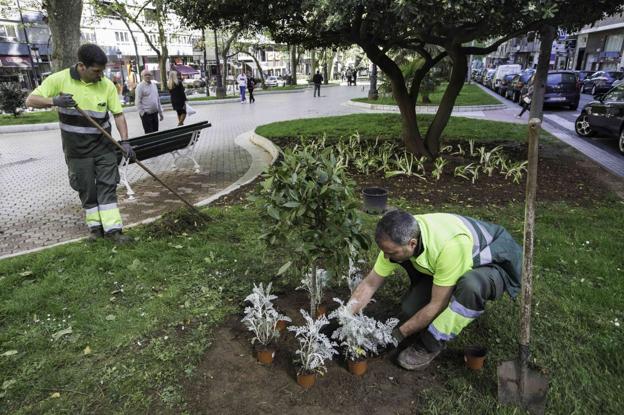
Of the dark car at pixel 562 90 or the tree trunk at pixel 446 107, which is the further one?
the dark car at pixel 562 90

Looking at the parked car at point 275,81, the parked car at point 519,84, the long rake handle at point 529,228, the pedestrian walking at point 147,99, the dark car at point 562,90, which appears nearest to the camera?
the long rake handle at point 529,228

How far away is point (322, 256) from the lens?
8.85ft

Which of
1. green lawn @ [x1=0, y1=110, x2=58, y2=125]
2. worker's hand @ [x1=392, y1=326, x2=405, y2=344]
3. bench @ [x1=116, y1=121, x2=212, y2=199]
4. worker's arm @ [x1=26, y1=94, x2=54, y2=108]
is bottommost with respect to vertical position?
green lawn @ [x1=0, y1=110, x2=58, y2=125]

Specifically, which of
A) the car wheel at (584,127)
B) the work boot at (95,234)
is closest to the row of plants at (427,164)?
the work boot at (95,234)

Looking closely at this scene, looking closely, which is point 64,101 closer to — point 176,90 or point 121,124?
point 121,124

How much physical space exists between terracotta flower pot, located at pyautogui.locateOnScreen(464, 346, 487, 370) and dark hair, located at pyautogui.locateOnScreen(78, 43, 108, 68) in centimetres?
401

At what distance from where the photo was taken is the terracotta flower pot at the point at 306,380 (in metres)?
2.55

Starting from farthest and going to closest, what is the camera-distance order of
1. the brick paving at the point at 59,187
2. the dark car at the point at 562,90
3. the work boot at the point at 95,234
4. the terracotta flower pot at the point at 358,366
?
1. the dark car at the point at 562,90
2. the brick paving at the point at 59,187
3. the work boot at the point at 95,234
4. the terracotta flower pot at the point at 358,366

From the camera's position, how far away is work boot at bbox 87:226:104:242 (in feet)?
15.3

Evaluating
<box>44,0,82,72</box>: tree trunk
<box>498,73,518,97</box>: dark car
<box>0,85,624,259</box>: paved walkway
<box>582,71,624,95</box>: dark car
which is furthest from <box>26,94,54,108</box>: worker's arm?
<box>582,71,624,95</box>: dark car

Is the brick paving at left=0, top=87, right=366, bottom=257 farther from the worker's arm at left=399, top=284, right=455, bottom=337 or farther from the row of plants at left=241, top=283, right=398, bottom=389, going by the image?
the worker's arm at left=399, top=284, right=455, bottom=337

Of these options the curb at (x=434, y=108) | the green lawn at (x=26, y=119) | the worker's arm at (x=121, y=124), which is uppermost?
the worker's arm at (x=121, y=124)

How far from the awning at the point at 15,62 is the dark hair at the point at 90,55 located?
43.8m

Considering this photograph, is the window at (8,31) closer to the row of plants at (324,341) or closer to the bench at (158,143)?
the bench at (158,143)
